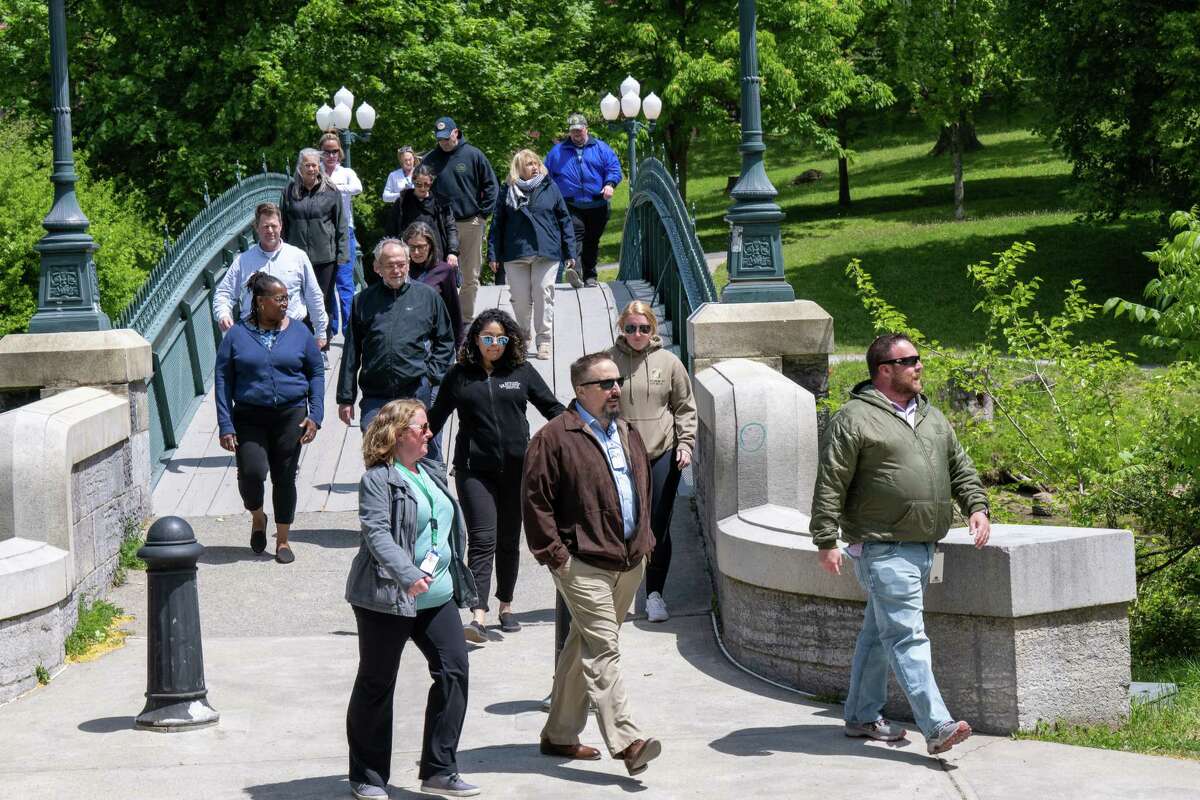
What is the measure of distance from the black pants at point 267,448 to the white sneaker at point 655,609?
2.56m

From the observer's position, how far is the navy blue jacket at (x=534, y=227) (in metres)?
13.5

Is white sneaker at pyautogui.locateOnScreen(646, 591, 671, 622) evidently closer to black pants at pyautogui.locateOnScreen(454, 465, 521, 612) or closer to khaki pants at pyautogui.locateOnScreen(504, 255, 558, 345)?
black pants at pyautogui.locateOnScreen(454, 465, 521, 612)

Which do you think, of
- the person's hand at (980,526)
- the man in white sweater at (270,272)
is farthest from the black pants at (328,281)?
the person's hand at (980,526)

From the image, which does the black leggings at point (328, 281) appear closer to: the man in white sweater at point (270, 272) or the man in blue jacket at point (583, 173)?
the man in white sweater at point (270, 272)

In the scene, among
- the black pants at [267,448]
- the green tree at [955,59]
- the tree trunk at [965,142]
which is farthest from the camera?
the tree trunk at [965,142]

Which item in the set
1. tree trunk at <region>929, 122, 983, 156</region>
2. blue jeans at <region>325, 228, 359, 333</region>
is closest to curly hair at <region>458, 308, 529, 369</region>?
blue jeans at <region>325, 228, 359, 333</region>

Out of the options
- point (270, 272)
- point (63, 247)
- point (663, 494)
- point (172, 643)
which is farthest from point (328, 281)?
point (172, 643)

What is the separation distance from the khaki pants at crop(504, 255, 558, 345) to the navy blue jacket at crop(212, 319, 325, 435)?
13.0 ft

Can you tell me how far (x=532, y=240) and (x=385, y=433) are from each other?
25.0 ft

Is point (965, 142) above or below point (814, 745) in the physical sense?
above

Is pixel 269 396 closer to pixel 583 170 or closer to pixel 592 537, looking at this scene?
pixel 592 537

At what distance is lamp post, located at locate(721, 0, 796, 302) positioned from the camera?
1038 centimetres

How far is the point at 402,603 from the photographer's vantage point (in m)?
5.90

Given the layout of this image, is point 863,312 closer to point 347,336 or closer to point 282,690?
point 347,336
